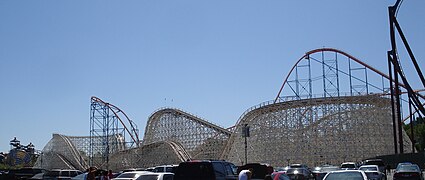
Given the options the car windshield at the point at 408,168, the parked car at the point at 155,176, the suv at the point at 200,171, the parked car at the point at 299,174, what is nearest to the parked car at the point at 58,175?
the parked car at the point at 299,174

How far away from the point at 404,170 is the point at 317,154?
27.9m

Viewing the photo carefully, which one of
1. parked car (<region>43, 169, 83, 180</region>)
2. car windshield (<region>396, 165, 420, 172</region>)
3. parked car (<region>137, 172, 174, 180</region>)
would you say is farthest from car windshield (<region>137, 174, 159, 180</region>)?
car windshield (<region>396, 165, 420, 172</region>)

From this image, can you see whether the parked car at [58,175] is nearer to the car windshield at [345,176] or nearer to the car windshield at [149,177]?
the car windshield at [149,177]

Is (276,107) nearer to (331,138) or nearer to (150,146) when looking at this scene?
(331,138)

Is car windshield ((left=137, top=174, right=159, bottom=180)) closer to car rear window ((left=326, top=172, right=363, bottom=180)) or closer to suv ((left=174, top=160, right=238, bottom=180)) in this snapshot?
suv ((left=174, top=160, right=238, bottom=180))

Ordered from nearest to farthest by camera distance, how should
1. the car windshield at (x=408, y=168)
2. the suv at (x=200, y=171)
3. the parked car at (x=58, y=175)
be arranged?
the suv at (x=200, y=171) → the car windshield at (x=408, y=168) → the parked car at (x=58, y=175)

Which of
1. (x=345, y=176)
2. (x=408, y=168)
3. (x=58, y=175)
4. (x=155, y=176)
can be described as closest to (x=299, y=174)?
(x=408, y=168)

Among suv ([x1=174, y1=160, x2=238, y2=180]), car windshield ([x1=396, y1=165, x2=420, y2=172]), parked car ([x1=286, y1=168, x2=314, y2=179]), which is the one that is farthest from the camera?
car windshield ([x1=396, y1=165, x2=420, y2=172])

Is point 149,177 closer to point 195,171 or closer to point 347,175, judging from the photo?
point 195,171

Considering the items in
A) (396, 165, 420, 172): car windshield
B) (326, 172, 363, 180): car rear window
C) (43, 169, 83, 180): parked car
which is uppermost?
(326, 172, 363, 180): car rear window

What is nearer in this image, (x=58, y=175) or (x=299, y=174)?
(x=299, y=174)

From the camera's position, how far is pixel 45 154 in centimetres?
11069

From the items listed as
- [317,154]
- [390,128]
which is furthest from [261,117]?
[390,128]

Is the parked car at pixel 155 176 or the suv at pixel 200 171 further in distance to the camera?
the suv at pixel 200 171
